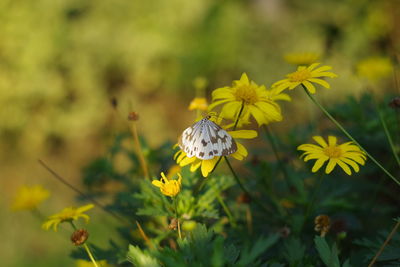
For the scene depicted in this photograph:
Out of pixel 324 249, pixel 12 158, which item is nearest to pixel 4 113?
pixel 12 158

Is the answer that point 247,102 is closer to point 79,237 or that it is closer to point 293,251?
point 293,251

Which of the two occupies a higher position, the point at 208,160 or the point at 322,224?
the point at 208,160

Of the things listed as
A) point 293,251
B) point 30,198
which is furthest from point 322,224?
point 30,198

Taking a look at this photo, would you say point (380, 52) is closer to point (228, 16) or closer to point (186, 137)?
point (228, 16)

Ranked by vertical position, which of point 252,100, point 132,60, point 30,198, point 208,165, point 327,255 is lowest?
point 327,255

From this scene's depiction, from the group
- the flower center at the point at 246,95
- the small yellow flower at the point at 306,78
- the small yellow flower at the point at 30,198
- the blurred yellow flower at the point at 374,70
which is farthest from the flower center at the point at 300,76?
the blurred yellow flower at the point at 374,70

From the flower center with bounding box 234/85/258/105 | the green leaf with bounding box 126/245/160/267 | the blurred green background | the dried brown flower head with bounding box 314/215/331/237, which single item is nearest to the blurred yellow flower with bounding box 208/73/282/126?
the flower center with bounding box 234/85/258/105
